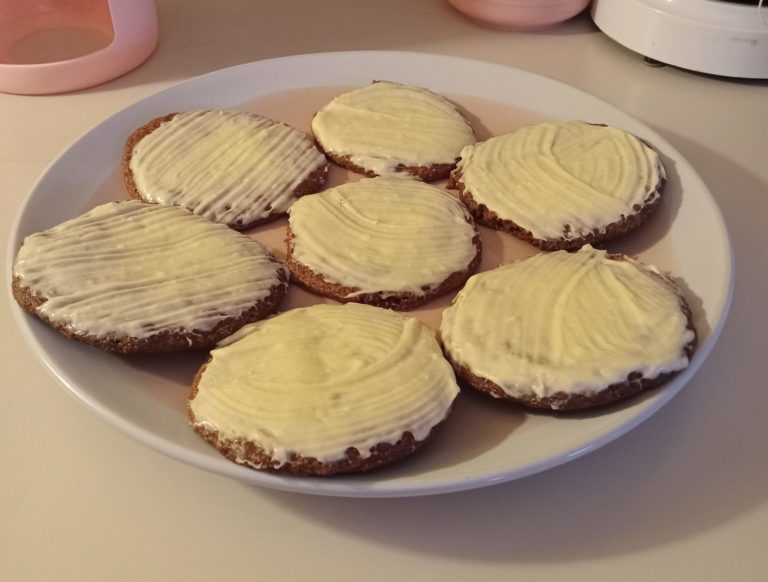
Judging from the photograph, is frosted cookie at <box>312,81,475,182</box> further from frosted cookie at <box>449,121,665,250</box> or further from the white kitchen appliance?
the white kitchen appliance

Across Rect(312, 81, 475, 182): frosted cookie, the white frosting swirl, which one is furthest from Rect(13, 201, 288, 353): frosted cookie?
Rect(312, 81, 475, 182): frosted cookie

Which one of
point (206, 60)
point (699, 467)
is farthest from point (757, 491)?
point (206, 60)

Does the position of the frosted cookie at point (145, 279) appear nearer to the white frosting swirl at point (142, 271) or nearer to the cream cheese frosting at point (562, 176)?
the white frosting swirl at point (142, 271)

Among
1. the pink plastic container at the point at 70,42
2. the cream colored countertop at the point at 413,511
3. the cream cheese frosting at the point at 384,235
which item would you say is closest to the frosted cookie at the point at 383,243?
the cream cheese frosting at the point at 384,235

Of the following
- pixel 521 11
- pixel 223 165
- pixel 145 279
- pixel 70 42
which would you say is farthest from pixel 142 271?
pixel 521 11

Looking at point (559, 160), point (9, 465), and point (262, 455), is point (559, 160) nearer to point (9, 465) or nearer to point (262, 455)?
point (262, 455)
